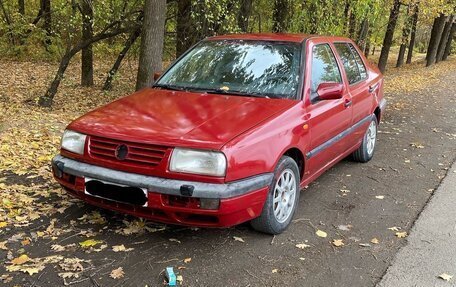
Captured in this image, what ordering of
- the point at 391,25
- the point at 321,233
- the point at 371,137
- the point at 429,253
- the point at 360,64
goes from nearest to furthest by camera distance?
1. the point at 429,253
2. the point at 321,233
3. the point at 360,64
4. the point at 371,137
5. the point at 391,25

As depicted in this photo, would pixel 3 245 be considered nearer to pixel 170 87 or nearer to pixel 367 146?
pixel 170 87

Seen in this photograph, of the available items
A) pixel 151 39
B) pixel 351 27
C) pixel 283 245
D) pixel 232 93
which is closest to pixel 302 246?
pixel 283 245

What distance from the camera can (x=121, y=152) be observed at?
352 centimetres

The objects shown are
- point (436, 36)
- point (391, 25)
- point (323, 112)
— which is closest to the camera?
point (323, 112)

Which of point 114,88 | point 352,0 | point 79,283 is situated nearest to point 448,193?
point 79,283

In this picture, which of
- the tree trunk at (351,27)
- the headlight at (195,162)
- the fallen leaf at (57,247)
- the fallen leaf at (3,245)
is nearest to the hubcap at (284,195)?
the headlight at (195,162)

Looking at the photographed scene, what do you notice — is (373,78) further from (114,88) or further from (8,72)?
(8,72)

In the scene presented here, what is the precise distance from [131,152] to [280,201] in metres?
1.36

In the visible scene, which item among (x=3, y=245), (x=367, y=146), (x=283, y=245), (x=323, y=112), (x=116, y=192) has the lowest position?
(x=3, y=245)

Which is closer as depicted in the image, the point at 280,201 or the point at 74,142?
the point at 74,142

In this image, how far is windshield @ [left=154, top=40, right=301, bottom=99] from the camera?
442cm

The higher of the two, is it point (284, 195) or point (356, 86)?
point (356, 86)

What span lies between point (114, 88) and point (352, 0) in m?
7.35

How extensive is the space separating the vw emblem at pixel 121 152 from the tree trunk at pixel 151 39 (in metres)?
4.54
